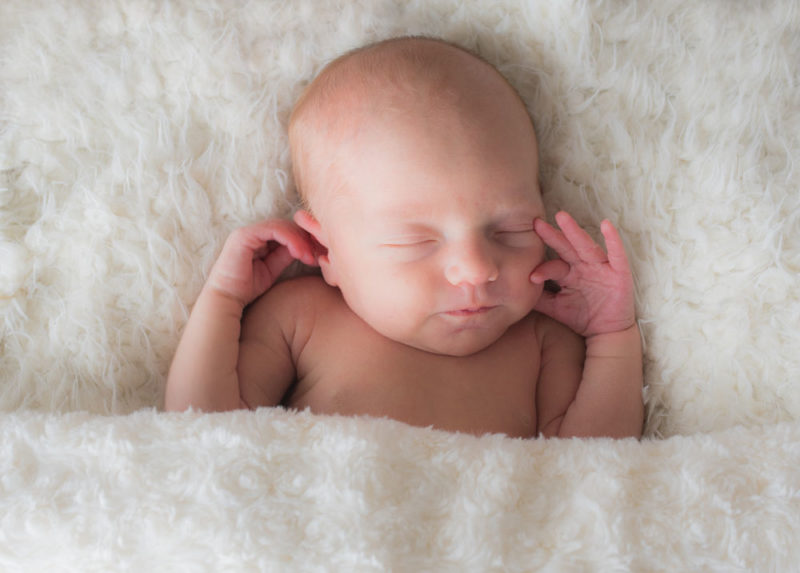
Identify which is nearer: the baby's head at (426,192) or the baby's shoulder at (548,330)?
the baby's head at (426,192)

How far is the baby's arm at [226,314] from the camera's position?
1.32 m

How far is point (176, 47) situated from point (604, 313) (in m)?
0.92

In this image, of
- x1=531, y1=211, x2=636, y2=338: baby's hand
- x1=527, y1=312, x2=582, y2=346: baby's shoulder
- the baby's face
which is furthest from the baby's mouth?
x1=527, y1=312, x2=582, y2=346: baby's shoulder

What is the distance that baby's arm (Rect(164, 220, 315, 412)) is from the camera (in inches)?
52.0

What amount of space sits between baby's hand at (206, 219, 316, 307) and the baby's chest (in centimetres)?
17

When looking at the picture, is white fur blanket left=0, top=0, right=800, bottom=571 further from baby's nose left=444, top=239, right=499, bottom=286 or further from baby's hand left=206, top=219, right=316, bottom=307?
baby's nose left=444, top=239, right=499, bottom=286

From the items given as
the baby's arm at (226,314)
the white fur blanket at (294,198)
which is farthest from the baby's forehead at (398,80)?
the baby's arm at (226,314)

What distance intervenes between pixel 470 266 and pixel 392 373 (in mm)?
263

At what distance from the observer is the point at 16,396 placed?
1.32 metres

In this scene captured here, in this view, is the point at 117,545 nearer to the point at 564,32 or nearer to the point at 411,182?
the point at 411,182

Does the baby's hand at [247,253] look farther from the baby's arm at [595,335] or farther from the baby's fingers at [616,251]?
the baby's fingers at [616,251]

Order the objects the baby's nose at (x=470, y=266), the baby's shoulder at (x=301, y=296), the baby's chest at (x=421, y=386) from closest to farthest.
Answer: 1. the baby's nose at (x=470, y=266)
2. the baby's chest at (x=421, y=386)
3. the baby's shoulder at (x=301, y=296)

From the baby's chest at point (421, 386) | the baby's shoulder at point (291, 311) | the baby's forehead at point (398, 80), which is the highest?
the baby's forehead at point (398, 80)

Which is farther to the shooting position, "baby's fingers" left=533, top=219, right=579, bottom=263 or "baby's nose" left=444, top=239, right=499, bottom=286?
"baby's fingers" left=533, top=219, right=579, bottom=263
